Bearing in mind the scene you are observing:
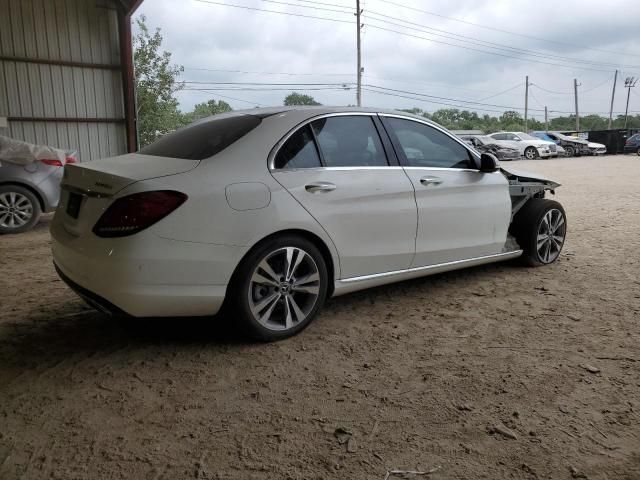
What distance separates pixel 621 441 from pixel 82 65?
1161cm

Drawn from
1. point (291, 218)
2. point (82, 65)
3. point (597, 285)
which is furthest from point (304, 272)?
point (82, 65)

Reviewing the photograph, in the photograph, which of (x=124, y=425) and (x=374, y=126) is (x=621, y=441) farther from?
(x=374, y=126)

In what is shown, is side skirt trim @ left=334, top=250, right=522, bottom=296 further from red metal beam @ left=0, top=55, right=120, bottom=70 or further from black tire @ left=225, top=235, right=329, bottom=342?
red metal beam @ left=0, top=55, right=120, bottom=70

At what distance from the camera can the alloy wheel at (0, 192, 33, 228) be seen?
7293 millimetres

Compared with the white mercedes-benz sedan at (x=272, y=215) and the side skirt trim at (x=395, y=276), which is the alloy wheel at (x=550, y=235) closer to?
the side skirt trim at (x=395, y=276)

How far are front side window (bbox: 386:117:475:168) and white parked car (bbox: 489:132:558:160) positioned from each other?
24781 millimetres

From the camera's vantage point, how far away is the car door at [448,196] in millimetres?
4031

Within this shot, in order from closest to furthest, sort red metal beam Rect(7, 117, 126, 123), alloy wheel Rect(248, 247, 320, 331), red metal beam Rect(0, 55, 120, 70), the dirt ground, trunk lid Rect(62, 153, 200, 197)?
the dirt ground → trunk lid Rect(62, 153, 200, 197) → alloy wheel Rect(248, 247, 320, 331) → red metal beam Rect(0, 55, 120, 70) → red metal beam Rect(7, 117, 126, 123)

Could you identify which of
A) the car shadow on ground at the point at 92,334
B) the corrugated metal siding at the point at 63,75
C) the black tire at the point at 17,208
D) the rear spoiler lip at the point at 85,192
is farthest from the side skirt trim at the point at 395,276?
the corrugated metal siding at the point at 63,75

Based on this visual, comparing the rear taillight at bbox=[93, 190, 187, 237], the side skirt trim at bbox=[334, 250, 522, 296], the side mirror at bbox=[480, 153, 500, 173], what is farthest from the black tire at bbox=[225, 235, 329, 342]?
the side mirror at bbox=[480, 153, 500, 173]

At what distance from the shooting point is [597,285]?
15.1 feet

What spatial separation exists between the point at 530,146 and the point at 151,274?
27794 millimetres

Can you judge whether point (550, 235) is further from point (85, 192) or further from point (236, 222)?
point (85, 192)

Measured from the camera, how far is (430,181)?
405 centimetres
